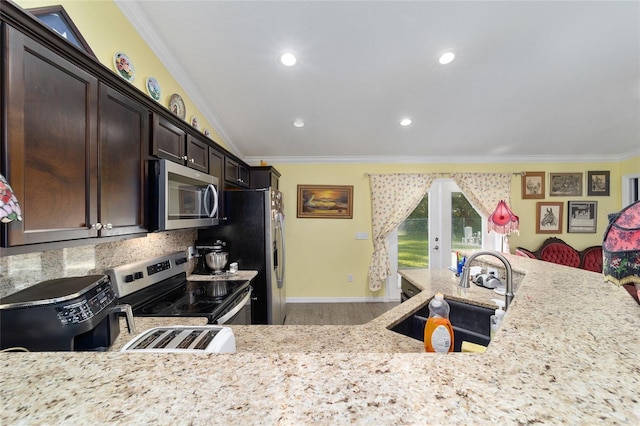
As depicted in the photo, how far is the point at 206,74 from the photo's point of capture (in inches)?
82.0

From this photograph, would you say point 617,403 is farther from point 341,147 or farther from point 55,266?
point 341,147

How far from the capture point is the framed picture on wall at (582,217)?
387 centimetres

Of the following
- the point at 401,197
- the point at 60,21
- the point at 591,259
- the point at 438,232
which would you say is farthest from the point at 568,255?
the point at 60,21

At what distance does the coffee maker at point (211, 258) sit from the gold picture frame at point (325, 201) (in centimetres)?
179

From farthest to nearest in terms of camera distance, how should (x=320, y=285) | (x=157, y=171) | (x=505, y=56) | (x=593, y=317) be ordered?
(x=320, y=285), (x=505, y=56), (x=157, y=171), (x=593, y=317)

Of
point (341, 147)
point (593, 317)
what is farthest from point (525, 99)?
point (593, 317)

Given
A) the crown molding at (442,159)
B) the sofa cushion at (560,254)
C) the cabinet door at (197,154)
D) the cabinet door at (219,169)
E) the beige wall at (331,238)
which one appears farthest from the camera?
the beige wall at (331,238)

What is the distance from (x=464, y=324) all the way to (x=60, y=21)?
9.00 ft

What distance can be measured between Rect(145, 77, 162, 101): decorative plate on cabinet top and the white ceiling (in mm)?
240

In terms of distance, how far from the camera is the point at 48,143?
81 centimetres

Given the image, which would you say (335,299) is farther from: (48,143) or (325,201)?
(48,143)

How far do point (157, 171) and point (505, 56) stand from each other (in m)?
2.76

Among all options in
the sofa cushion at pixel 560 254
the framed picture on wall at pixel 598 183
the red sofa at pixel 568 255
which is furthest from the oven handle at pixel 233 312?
the framed picture on wall at pixel 598 183

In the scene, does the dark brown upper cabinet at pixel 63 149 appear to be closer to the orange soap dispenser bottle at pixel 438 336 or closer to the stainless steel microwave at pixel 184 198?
the stainless steel microwave at pixel 184 198
